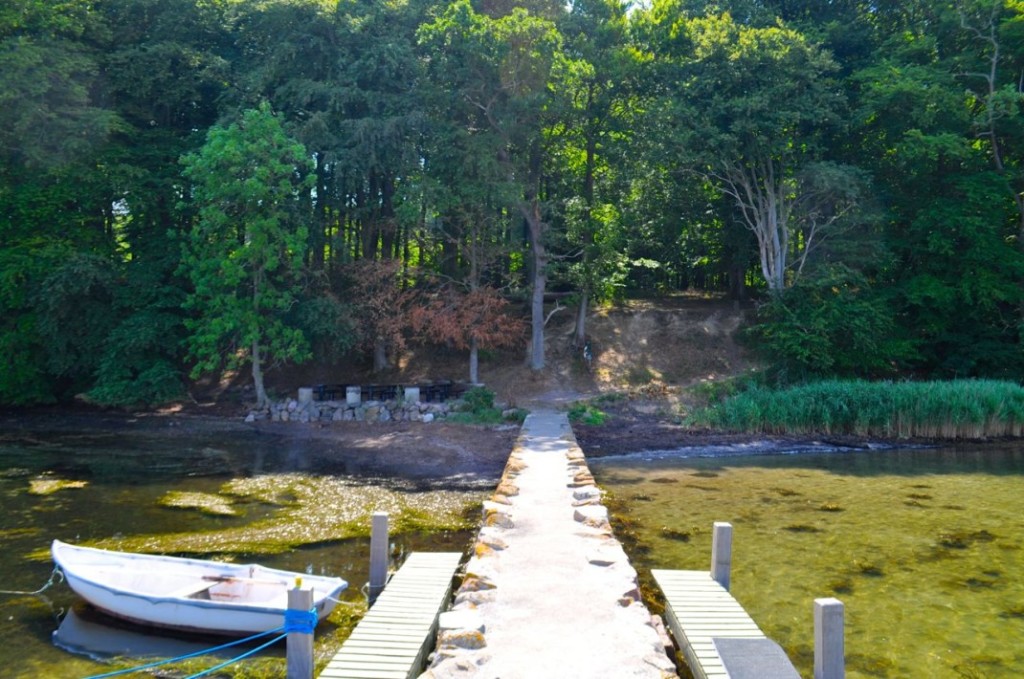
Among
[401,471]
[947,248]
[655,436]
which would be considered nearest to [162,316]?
[401,471]

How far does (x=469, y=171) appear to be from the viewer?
24.8 metres

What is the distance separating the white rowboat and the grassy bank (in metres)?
14.8

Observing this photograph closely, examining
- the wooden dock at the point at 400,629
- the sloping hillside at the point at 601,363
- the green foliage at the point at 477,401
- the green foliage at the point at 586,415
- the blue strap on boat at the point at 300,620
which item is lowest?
the wooden dock at the point at 400,629

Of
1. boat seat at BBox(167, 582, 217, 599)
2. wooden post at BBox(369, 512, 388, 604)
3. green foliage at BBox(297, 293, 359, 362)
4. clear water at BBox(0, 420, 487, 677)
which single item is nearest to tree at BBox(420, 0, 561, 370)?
green foliage at BBox(297, 293, 359, 362)

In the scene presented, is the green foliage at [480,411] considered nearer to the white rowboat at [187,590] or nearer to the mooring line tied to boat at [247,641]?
the white rowboat at [187,590]

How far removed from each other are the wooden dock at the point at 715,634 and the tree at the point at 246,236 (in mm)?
17596

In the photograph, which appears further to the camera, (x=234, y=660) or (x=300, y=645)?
(x=234, y=660)

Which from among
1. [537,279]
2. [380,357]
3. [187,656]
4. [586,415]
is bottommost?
[187,656]

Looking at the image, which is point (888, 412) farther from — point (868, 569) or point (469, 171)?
point (469, 171)

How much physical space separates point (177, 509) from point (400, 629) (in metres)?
8.36

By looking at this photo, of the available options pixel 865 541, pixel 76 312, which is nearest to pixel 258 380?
pixel 76 312

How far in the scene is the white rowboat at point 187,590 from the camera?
843 cm

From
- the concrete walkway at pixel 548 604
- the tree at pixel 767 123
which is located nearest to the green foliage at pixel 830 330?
the tree at pixel 767 123

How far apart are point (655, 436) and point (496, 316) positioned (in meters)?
7.11
